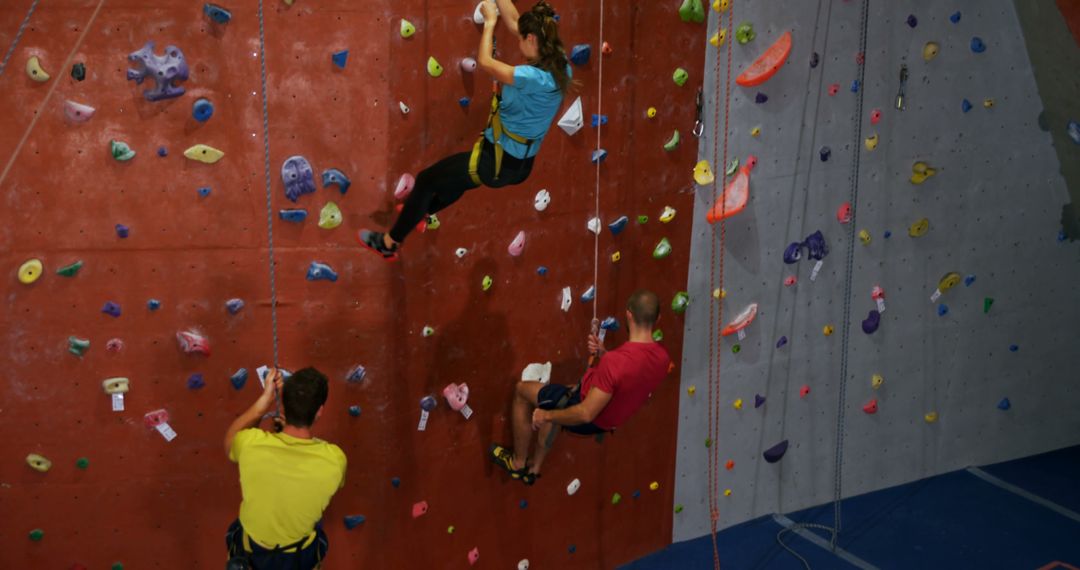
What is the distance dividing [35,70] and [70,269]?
0.65 metres

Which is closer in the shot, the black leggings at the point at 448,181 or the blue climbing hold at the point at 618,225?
the black leggings at the point at 448,181

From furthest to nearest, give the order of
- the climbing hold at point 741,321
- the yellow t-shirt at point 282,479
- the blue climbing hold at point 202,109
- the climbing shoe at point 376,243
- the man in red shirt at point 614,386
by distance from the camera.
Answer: the climbing hold at point 741,321, the man in red shirt at point 614,386, the climbing shoe at point 376,243, the blue climbing hold at point 202,109, the yellow t-shirt at point 282,479

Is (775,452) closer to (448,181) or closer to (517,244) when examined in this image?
(517,244)

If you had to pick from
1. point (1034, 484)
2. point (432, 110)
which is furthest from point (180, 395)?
point (1034, 484)

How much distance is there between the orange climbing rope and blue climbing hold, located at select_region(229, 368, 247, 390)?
2.18 metres

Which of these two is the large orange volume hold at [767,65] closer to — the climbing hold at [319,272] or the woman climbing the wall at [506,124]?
the woman climbing the wall at [506,124]

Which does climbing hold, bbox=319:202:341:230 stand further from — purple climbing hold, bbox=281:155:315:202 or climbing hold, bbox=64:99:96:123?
climbing hold, bbox=64:99:96:123

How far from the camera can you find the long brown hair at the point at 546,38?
338cm

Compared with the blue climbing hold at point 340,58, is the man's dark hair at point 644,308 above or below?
below

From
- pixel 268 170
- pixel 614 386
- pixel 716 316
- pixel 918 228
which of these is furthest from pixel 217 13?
pixel 918 228

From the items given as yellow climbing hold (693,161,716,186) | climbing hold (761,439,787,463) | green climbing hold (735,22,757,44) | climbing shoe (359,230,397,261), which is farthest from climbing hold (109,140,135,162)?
climbing hold (761,439,787,463)

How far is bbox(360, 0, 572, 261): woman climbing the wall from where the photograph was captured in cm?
339

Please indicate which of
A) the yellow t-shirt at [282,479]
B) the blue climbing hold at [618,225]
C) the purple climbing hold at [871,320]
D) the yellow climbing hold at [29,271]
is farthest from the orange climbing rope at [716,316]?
the yellow climbing hold at [29,271]

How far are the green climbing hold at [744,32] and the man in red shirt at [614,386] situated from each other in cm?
138
